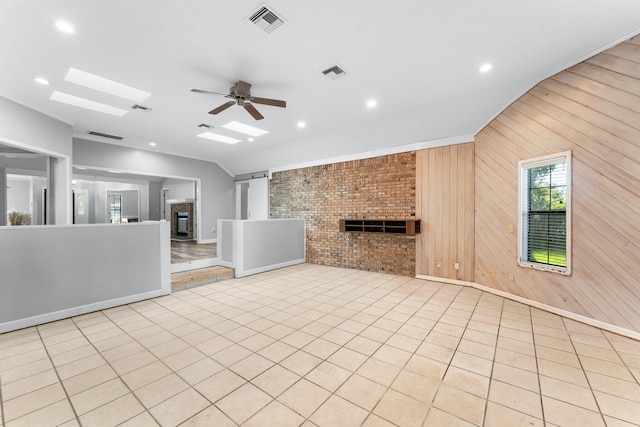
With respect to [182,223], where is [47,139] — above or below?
above

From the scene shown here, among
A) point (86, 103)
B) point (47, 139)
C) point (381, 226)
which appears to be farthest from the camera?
point (381, 226)

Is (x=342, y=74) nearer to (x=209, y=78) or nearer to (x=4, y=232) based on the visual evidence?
(x=209, y=78)

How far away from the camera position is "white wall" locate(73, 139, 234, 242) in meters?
6.38

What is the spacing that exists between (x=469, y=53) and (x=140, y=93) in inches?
191

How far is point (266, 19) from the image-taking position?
250 centimetres

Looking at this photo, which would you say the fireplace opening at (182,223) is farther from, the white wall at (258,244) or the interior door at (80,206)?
the white wall at (258,244)

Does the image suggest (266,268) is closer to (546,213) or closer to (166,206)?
(546,213)

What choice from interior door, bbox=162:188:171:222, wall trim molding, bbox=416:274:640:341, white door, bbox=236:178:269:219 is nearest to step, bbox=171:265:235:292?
white door, bbox=236:178:269:219

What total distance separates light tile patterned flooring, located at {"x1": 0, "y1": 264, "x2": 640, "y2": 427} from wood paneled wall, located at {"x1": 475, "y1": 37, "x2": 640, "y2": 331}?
0.42 m

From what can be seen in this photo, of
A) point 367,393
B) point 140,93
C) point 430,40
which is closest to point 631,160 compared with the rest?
point 430,40

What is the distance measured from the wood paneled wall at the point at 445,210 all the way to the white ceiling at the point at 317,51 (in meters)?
0.58

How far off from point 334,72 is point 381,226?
11.3 feet

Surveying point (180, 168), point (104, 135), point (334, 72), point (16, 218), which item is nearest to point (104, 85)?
point (104, 135)

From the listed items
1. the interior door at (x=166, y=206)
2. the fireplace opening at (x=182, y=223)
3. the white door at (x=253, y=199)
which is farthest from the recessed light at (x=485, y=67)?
the interior door at (x=166, y=206)
